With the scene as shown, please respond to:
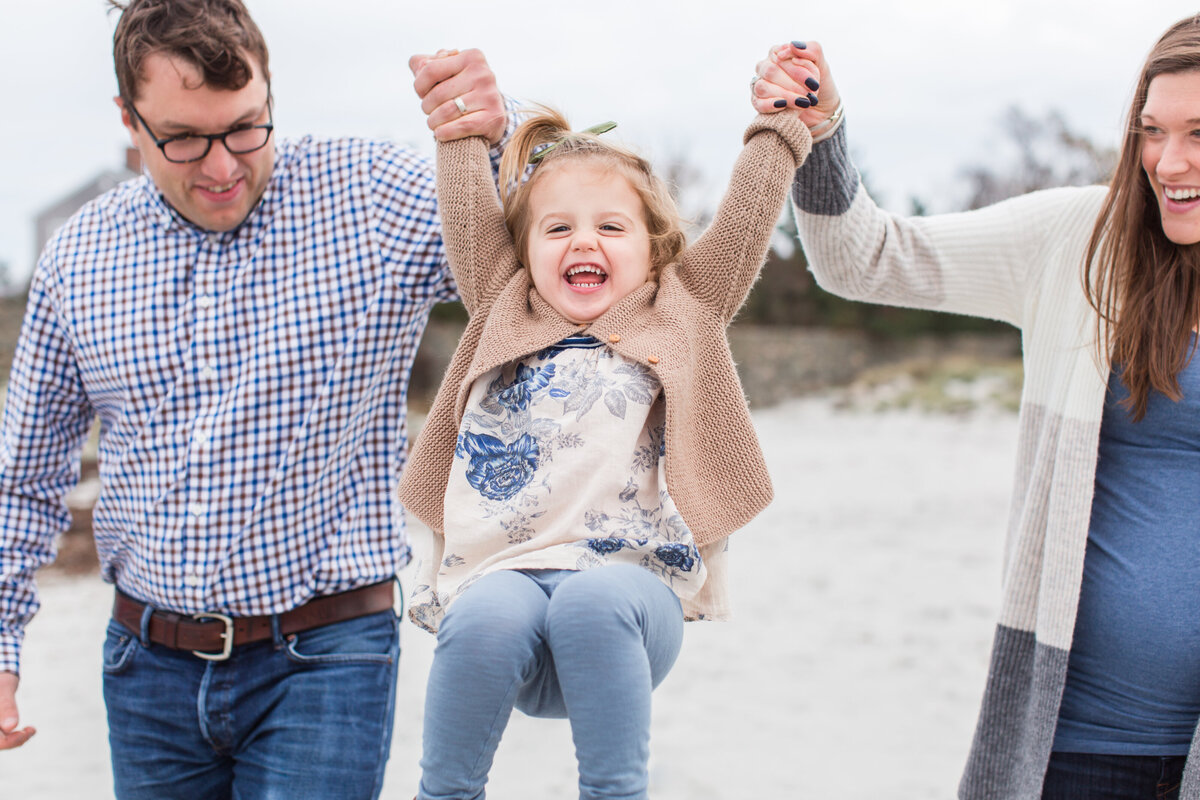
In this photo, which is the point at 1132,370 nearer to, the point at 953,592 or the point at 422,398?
the point at 953,592

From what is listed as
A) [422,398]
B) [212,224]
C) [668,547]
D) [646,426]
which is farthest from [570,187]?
[422,398]

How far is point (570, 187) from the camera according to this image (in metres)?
1.82

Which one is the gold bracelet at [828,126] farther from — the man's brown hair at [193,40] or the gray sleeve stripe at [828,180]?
the man's brown hair at [193,40]

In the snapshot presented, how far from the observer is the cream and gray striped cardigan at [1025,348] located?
1989 mm

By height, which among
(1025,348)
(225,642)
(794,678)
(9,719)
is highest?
(1025,348)

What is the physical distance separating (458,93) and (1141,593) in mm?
1496

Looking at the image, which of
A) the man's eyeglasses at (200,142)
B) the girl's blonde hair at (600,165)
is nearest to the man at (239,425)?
the man's eyeglasses at (200,142)

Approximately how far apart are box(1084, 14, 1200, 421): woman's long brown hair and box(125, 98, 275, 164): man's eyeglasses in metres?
1.63

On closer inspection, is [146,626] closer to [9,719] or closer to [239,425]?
[9,719]

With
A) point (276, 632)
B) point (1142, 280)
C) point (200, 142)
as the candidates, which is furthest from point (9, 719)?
point (1142, 280)

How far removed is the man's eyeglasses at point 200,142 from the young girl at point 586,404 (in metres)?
0.49

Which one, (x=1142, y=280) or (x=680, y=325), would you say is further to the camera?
(x=1142, y=280)

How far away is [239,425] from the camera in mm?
2184

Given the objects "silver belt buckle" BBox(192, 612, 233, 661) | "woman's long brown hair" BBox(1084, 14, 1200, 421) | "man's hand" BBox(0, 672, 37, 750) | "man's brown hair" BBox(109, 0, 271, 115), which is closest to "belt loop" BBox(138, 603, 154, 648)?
"silver belt buckle" BBox(192, 612, 233, 661)
